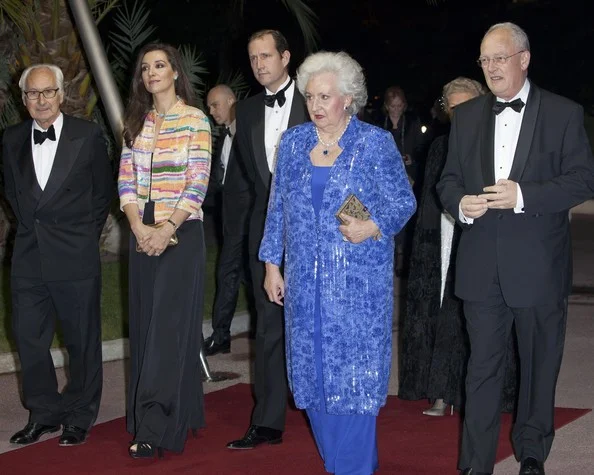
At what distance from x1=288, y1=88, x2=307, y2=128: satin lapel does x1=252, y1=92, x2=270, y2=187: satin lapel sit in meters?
0.17

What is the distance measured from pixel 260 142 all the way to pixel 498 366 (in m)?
2.00

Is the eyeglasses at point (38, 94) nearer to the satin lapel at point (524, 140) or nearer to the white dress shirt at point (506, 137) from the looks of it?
the white dress shirt at point (506, 137)

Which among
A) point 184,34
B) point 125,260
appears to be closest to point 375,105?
point 184,34

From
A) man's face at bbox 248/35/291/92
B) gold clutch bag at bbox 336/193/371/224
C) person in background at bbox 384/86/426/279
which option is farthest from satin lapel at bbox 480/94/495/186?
person in background at bbox 384/86/426/279

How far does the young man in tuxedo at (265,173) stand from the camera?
22.7 feet

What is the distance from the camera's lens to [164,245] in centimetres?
659

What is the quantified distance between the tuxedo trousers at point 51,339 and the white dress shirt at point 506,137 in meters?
2.42

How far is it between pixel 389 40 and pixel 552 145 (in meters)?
27.3

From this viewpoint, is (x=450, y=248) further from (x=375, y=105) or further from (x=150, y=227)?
(x=375, y=105)

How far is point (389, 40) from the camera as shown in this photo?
32.7 meters

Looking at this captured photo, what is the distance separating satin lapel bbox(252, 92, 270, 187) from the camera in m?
7.00

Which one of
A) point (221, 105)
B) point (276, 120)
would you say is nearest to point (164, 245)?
point (276, 120)

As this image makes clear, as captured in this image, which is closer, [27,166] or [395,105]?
[27,166]

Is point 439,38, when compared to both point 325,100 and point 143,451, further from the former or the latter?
point 325,100
